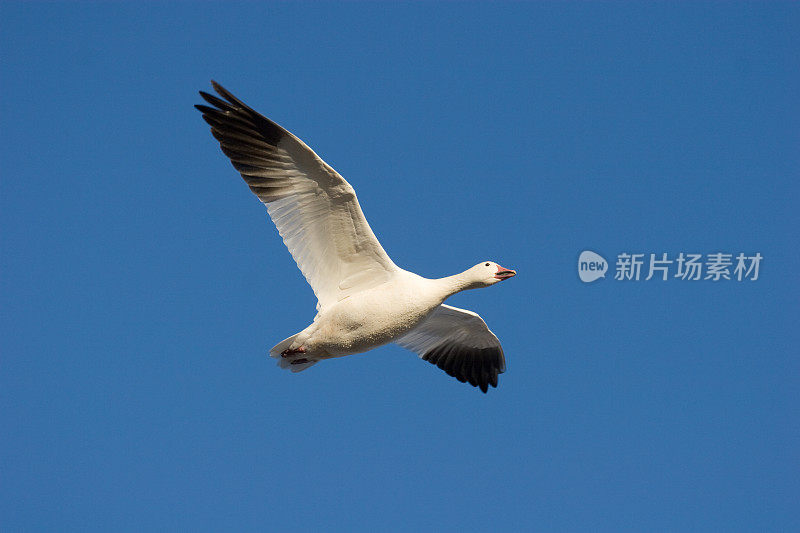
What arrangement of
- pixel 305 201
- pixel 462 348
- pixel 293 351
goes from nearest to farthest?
pixel 305 201 → pixel 293 351 → pixel 462 348

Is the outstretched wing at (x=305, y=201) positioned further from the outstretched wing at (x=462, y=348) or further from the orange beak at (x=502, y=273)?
the outstretched wing at (x=462, y=348)

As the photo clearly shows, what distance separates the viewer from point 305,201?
13.5 meters

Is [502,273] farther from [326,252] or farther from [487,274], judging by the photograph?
[326,252]

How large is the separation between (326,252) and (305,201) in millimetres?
833

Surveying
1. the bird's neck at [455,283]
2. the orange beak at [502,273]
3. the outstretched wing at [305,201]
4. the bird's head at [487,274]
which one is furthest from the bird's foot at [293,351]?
the orange beak at [502,273]

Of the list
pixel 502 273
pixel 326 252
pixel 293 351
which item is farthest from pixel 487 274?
pixel 293 351

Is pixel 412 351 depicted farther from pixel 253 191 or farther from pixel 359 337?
pixel 253 191

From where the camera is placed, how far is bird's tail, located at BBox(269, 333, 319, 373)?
13766 mm

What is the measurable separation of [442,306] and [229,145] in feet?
13.6

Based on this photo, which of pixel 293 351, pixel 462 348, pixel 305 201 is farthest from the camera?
pixel 462 348

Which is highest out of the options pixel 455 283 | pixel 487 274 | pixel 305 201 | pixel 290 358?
pixel 305 201

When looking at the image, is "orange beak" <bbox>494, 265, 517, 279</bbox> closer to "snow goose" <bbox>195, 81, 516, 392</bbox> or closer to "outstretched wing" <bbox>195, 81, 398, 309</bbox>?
"snow goose" <bbox>195, 81, 516, 392</bbox>

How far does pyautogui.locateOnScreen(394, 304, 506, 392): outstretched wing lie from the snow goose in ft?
7.87

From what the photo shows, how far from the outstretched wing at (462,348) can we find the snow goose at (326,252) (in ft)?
7.87
